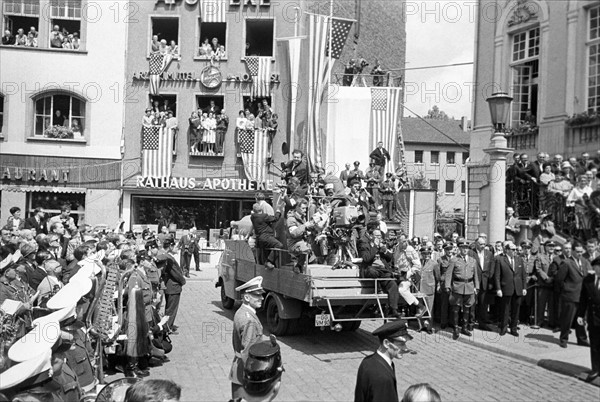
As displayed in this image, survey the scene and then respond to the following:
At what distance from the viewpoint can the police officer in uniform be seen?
1182cm

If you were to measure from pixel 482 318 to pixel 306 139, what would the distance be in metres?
11.6

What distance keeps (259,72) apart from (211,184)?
5.73 metres

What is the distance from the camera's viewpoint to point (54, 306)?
16.9 feet

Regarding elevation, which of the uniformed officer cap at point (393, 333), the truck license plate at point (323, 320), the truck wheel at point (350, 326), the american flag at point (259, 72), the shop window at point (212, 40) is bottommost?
the truck wheel at point (350, 326)

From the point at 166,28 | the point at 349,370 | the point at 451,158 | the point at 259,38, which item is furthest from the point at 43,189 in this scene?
the point at 451,158

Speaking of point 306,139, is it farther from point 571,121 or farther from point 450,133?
point 450,133

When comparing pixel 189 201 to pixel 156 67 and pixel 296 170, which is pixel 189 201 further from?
pixel 296 170

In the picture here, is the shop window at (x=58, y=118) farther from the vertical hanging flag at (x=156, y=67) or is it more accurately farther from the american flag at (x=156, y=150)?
the vertical hanging flag at (x=156, y=67)

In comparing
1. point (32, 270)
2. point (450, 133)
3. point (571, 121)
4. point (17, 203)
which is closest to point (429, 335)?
point (571, 121)

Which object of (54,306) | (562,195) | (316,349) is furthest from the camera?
(316,349)

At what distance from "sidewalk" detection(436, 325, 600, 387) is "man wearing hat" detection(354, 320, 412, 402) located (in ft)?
18.5

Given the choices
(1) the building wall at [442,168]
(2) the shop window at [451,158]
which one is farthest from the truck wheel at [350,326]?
(2) the shop window at [451,158]

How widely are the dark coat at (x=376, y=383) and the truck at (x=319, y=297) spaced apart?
209 inches

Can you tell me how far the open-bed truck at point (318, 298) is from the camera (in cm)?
998
